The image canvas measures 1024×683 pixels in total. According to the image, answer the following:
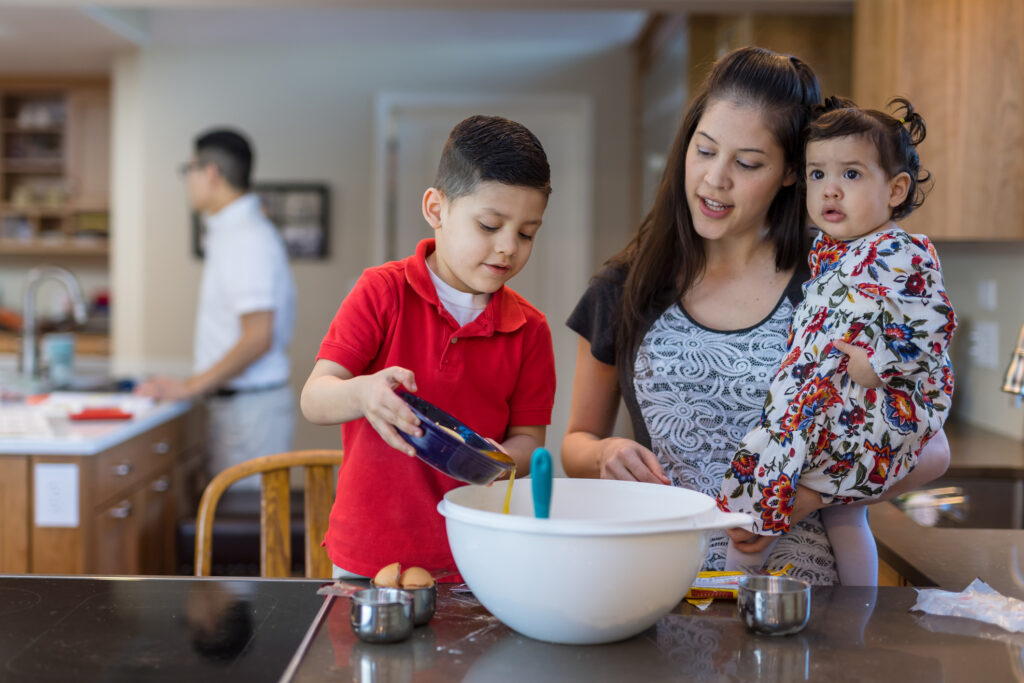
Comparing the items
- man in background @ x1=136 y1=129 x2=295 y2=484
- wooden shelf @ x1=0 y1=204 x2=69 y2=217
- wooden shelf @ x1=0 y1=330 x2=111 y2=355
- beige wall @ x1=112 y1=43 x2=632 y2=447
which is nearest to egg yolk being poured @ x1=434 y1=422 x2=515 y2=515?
man in background @ x1=136 y1=129 x2=295 y2=484

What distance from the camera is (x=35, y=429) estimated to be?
8.87 ft

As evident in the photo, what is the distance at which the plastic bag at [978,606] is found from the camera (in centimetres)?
108

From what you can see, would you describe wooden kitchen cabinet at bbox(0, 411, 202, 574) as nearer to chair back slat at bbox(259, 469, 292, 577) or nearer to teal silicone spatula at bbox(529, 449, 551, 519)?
chair back slat at bbox(259, 469, 292, 577)

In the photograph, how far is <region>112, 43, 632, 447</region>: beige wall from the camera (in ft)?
18.6

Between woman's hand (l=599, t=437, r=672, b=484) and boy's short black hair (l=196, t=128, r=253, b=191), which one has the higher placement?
boy's short black hair (l=196, t=128, r=253, b=191)

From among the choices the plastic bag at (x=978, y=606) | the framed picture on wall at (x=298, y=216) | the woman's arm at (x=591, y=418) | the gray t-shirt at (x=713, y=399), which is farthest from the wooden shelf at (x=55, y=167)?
the plastic bag at (x=978, y=606)

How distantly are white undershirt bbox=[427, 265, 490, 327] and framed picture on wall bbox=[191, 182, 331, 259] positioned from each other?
4468mm

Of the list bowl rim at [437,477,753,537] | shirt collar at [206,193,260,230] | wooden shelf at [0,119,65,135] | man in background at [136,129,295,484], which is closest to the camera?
bowl rim at [437,477,753,537]

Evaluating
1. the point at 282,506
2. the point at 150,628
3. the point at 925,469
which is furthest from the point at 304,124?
the point at 150,628

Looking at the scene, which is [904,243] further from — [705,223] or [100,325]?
[100,325]

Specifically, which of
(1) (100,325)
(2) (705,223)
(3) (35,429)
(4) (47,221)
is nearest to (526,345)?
(2) (705,223)

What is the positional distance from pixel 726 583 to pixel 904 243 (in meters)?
0.53

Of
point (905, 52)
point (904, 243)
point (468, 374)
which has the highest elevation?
point (905, 52)

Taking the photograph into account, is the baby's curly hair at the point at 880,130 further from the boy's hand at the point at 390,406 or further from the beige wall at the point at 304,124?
the beige wall at the point at 304,124
